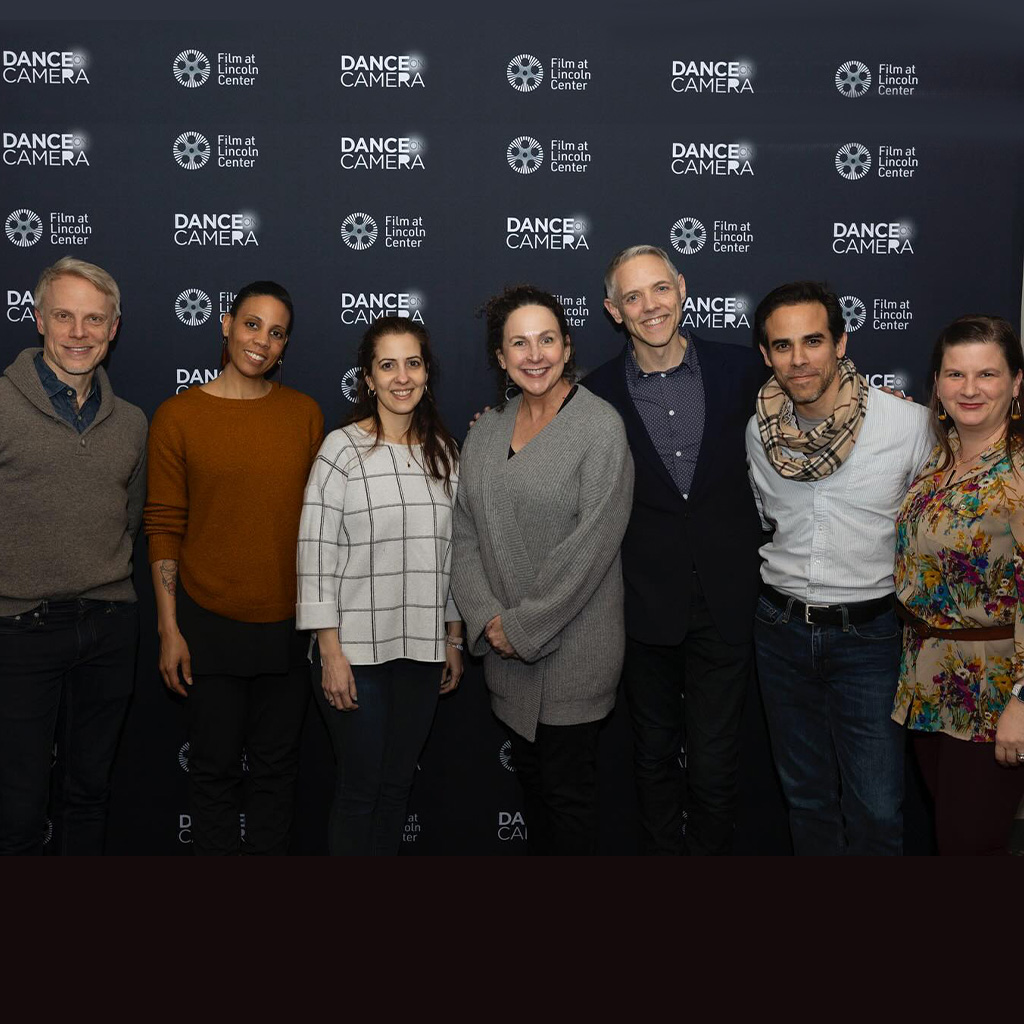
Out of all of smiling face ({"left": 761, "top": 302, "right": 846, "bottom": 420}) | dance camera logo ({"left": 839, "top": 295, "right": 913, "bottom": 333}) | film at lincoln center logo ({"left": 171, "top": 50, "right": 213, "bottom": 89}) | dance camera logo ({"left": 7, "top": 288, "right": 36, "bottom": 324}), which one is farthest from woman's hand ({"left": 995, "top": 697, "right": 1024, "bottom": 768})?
dance camera logo ({"left": 7, "top": 288, "right": 36, "bottom": 324})

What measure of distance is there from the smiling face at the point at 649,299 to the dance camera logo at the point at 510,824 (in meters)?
1.67

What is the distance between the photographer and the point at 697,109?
3012 mm

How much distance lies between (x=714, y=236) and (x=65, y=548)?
2.20 meters

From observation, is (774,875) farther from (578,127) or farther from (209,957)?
(578,127)

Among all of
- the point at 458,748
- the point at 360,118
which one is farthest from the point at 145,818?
the point at 360,118

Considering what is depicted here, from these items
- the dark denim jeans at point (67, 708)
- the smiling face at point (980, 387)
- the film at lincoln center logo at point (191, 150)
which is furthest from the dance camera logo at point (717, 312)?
the dark denim jeans at point (67, 708)

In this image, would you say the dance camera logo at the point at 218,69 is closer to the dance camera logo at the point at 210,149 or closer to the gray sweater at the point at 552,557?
the dance camera logo at the point at 210,149

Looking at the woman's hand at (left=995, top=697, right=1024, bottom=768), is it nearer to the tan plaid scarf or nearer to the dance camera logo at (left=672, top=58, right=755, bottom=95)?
the tan plaid scarf

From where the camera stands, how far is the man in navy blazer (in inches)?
98.4

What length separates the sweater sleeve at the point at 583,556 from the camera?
2363mm

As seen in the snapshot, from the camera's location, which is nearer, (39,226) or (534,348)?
(534,348)

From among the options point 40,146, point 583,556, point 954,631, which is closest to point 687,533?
point 583,556

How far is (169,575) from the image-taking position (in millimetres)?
2639

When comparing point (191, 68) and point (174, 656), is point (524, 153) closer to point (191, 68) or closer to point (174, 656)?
point (191, 68)
